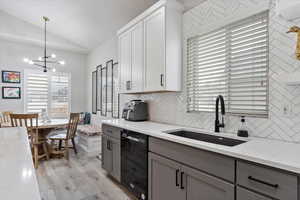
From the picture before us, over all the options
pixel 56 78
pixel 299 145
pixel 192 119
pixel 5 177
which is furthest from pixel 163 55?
pixel 56 78

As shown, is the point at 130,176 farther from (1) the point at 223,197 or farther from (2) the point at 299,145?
(2) the point at 299,145

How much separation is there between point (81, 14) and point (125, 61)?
1.70 m

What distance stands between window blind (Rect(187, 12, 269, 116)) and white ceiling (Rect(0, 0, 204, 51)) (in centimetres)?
75

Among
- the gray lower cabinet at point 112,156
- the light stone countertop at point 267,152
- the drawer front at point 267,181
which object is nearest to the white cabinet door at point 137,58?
the gray lower cabinet at point 112,156

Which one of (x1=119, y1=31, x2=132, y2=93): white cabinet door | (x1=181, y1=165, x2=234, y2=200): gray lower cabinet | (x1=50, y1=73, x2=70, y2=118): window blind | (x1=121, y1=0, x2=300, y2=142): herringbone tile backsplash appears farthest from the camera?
A: (x1=50, y1=73, x2=70, y2=118): window blind

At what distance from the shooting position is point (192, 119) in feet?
7.14

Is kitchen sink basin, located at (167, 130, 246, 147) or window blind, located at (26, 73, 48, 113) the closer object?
kitchen sink basin, located at (167, 130, 246, 147)

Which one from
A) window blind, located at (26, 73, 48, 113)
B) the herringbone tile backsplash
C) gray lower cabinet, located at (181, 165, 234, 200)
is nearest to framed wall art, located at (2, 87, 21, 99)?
window blind, located at (26, 73, 48, 113)

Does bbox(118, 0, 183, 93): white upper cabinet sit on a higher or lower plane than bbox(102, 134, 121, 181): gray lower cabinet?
higher

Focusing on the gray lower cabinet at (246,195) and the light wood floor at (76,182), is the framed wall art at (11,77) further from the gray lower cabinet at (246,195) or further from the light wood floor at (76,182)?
the gray lower cabinet at (246,195)

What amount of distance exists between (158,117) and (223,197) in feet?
5.40

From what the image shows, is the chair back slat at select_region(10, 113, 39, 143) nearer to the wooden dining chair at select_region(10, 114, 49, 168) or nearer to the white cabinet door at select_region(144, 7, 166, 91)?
the wooden dining chair at select_region(10, 114, 49, 168)

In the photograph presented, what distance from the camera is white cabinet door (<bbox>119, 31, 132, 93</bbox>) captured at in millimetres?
2863

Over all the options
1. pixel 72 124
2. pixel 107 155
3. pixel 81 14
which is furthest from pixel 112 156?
pixel 81 14
